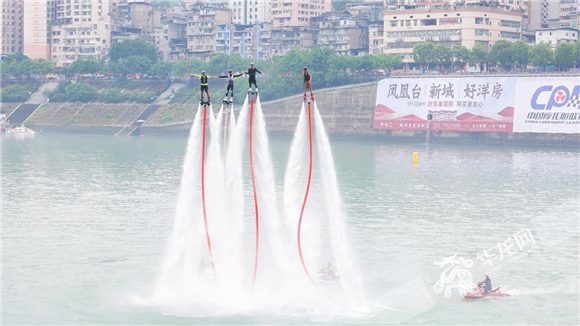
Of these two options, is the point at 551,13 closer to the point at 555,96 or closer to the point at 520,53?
the point at 520,53

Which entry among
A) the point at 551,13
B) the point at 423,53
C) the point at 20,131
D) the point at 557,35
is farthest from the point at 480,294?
the point at 551,13

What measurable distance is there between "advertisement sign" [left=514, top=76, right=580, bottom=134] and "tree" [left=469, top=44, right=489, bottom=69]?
16.8m

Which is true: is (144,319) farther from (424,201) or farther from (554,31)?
(554,31)

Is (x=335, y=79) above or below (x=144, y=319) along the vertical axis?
above

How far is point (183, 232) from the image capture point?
42.2m

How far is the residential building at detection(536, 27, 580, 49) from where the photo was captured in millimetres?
167625

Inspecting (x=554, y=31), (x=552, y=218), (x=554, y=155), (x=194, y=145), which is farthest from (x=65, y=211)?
(x=554, y=31)

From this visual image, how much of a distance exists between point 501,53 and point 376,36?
43.6 meters

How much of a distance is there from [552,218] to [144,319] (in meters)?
40.2

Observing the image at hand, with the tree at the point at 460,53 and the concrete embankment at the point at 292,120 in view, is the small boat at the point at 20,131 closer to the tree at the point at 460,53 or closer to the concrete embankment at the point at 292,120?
the concrete embankment at the point at 292,120

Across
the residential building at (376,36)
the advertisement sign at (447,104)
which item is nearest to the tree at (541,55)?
the advertisement sign at (447,104)

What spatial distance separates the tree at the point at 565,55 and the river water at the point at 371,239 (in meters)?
40.4

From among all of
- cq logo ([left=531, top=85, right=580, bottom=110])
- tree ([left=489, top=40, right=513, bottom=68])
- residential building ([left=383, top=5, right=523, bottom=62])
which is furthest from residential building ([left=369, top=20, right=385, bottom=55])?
cq logo ([left=531, top=85, right=580, bottom=110])

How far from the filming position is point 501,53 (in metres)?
153
